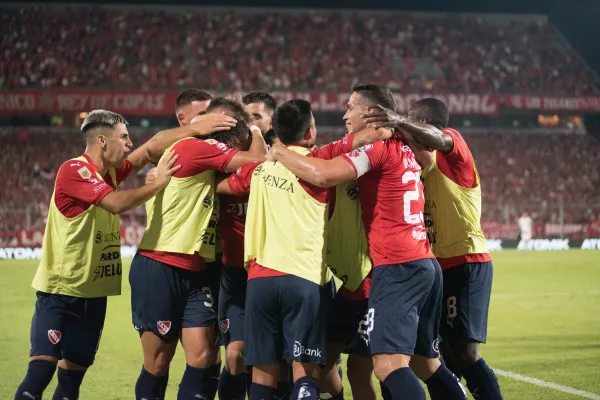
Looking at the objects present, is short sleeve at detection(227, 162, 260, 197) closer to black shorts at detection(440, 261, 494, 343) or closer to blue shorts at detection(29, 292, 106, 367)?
blue shorts at detection(29, 292, 106, 367)

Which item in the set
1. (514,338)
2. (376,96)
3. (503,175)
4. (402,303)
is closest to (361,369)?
(402,303)

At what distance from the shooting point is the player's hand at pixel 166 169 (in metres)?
5.88

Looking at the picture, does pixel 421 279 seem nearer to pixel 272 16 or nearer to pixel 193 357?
pixel 193 357

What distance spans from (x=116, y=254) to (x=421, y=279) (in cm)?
242

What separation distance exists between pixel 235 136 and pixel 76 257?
148 cm

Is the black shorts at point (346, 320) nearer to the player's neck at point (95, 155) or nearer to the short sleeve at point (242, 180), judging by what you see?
the short sleeve at point (242, 180)

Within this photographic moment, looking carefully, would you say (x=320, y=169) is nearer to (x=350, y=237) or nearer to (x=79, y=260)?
(x=350, y=237)

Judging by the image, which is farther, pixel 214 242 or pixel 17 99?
pixel 17 99

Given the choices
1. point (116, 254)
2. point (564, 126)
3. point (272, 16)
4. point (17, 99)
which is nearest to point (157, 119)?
point (17, 99)

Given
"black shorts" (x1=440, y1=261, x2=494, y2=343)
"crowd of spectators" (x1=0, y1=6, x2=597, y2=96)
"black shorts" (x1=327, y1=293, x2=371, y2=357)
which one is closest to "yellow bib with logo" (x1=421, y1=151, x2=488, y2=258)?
"black shorts" (x1=440, y1=261, x2=494, y2=343)

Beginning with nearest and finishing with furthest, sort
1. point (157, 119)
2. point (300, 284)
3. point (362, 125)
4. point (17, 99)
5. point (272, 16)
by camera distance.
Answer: point (300, 284)
point (362, 125)
point (17, 99)
point (157, 119)
point (272, 16)

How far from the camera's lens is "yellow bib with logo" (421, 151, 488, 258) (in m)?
6.24

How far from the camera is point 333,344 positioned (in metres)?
5.95

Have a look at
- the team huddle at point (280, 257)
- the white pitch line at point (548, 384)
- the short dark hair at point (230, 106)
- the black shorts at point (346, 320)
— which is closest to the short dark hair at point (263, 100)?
the team huddle at point (280, 257)
